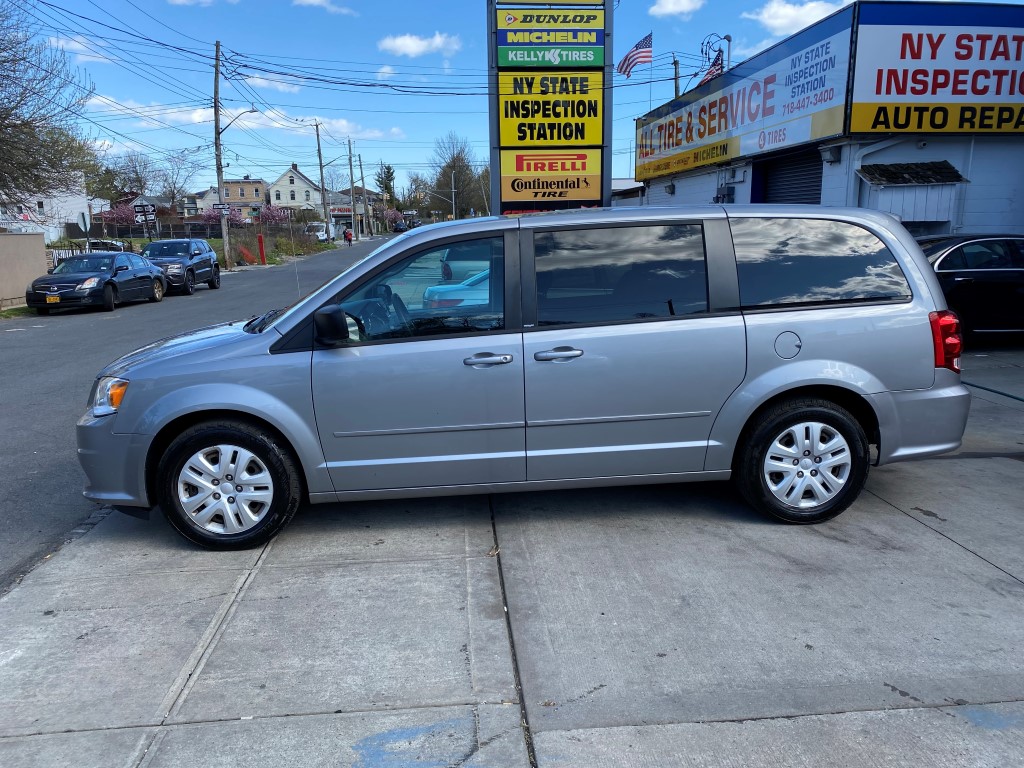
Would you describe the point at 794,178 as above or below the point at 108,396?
above

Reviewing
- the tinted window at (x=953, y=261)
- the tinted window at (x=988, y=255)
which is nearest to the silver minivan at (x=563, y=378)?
the tinted window at (x=953, y=261)

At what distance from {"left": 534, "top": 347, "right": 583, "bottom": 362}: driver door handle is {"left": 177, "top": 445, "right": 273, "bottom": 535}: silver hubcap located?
1675 millimetres

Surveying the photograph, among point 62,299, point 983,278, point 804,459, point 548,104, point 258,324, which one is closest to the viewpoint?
point 804,459

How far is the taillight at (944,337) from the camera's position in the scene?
4.58m

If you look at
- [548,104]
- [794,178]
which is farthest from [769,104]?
[548,104]

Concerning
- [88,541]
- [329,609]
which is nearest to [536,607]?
[329,609]

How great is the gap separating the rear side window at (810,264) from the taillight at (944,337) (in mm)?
227

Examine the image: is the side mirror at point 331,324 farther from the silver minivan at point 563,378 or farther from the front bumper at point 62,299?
the front bumper at point 62,299

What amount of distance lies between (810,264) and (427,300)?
2301 millimetres

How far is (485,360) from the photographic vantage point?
4344 mm

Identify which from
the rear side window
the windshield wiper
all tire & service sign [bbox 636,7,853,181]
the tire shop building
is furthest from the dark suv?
the rear side window

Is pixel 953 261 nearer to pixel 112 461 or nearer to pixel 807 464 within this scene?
pixel 807 464

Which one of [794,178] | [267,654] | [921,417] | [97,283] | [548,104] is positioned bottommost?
[267,654]

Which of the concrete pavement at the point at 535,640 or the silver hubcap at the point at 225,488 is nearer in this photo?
the concrete pavement at the point at 535,640
